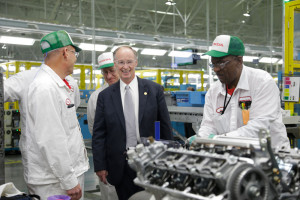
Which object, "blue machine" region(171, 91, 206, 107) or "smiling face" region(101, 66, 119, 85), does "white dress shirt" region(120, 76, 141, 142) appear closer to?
"smiling face" region(101, 66, 119, 85)

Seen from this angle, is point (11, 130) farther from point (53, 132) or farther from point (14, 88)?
point (53, 132)

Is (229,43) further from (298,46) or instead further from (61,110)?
→ (298,46)

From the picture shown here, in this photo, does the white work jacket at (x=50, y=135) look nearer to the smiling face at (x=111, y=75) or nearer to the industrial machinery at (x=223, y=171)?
the industrial machinery at (x=223, y=171)

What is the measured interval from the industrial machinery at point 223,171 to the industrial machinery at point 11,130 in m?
9.31

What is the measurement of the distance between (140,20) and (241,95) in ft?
51.1

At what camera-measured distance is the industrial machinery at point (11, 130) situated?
10.1m

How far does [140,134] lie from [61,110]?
28.8 inches

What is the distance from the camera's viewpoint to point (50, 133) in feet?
7.97

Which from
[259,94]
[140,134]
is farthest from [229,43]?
[140,134]

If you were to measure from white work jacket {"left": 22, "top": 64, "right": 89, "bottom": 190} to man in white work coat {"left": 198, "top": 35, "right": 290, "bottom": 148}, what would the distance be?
976 mm

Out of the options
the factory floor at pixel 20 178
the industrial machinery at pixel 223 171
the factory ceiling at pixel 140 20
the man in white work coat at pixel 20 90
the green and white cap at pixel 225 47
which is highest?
the factory ceiling at pixel 140 20

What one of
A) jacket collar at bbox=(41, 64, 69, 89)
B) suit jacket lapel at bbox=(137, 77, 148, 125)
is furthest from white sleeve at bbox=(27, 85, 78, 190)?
suit jacket lapel at bbox=(137, 77, 148, 125)

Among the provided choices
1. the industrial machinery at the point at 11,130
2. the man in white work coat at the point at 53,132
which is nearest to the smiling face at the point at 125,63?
the man in white work coat at the point at 53,132

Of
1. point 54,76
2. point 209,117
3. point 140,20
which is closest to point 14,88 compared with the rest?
point 54,76
